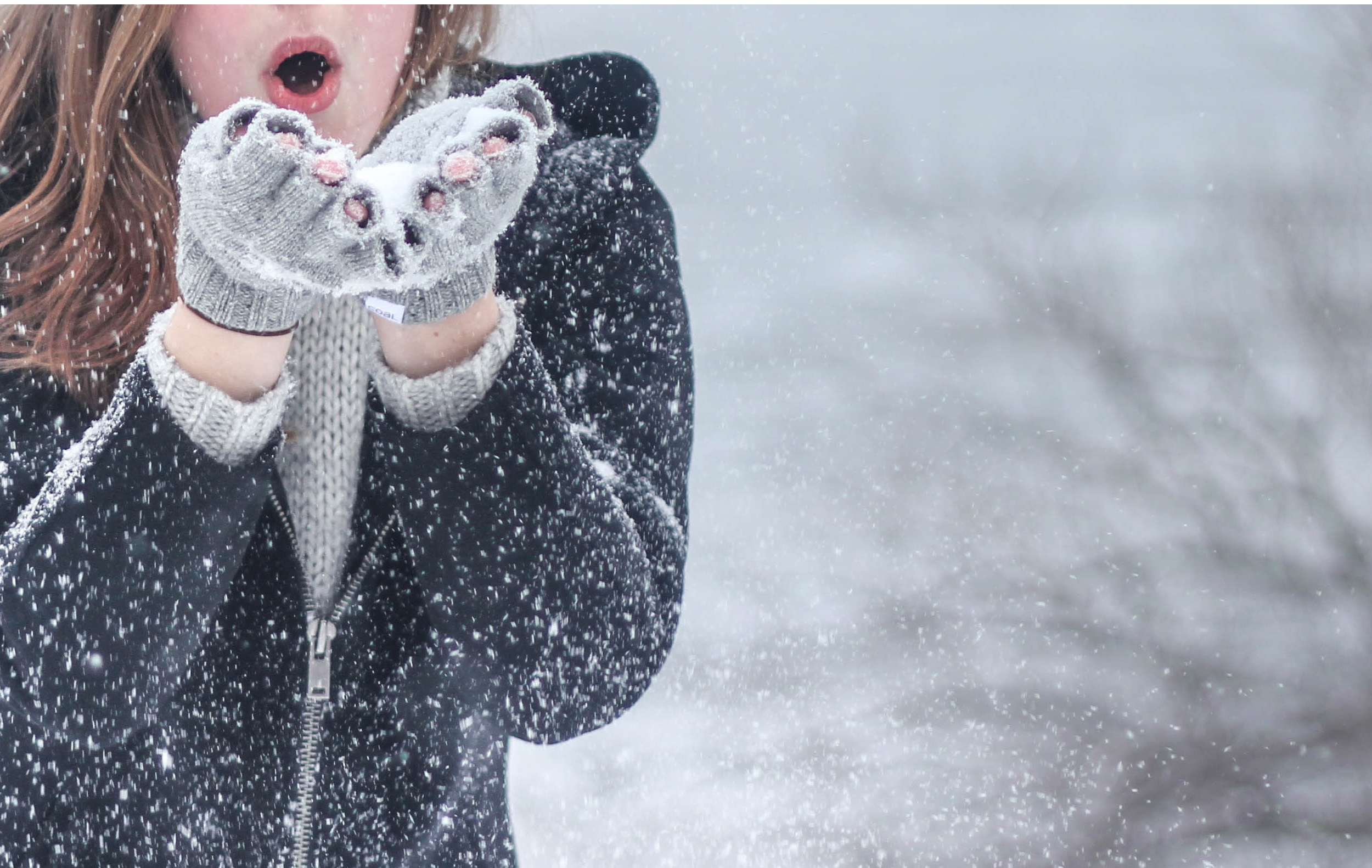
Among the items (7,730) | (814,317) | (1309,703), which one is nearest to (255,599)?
(7,730)

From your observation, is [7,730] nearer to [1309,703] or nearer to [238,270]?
[238,270]

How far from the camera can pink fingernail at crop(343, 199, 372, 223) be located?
0.61 metres

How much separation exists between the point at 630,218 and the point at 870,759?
3.17m

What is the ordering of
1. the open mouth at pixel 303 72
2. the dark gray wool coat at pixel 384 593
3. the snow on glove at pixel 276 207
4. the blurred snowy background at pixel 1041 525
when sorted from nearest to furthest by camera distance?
the snow on glove at pixel 276 207 → the dark gray wool coat at pixel 384 593 → the open mouth at pixel 303 72 → the blurred snowy background at pixel 1041 525

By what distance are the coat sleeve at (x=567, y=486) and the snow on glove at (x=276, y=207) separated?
5.3 inches

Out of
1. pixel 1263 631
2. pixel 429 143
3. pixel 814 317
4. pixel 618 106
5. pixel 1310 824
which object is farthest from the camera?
pixel 814 317

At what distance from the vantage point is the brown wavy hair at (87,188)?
2.64 feet

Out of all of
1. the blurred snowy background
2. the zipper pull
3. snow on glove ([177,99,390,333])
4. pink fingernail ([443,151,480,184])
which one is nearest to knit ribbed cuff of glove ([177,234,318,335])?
snow on glove ([177,99,390,333])

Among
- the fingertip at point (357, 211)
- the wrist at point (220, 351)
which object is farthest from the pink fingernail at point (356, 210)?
the wrist at point (220, 351)

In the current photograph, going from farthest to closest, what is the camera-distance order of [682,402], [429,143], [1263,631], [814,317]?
[814,317] → [1263,631] → [682,402] → [429,143]

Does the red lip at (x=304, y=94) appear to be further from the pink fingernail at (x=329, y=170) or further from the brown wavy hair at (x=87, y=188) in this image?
the pink fingernail at (x=329, y=170)

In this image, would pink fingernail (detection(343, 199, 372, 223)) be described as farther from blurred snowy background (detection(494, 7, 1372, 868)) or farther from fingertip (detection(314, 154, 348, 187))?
blurred snowy background (detection(494, 7, 1372, 868))

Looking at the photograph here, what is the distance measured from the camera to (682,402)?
0.89 m

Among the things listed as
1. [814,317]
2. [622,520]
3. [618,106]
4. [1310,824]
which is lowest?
[814,317]
